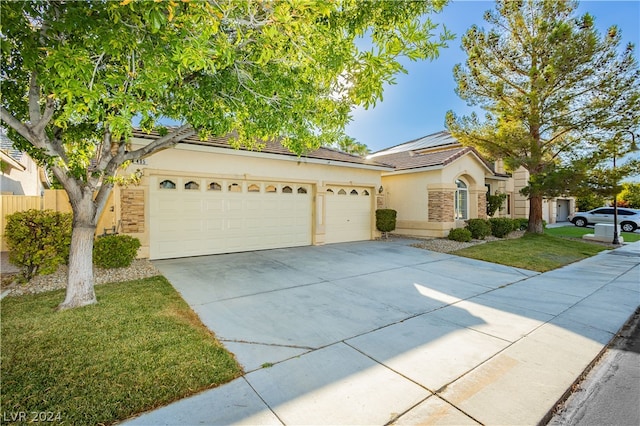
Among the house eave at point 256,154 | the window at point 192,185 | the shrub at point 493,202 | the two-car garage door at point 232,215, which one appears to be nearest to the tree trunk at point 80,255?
the house eave at point 256,154

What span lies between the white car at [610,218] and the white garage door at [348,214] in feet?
64.1

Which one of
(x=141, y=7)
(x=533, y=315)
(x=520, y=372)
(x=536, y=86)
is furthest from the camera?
(x=536, y=86)

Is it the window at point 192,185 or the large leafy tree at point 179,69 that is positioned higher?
the large leafy tree at point 179,69

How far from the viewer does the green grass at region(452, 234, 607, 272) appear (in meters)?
9.07

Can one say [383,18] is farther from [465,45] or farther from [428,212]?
[465,45]

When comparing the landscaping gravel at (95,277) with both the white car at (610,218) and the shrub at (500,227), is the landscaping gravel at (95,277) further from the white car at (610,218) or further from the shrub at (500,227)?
the white car at (610,218)

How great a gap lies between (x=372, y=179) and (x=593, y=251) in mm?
9168

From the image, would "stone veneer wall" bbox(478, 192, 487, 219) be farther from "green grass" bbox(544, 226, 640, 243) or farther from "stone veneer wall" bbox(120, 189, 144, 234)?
"stone veneer wall" bbox(120, 189, 144, 234)

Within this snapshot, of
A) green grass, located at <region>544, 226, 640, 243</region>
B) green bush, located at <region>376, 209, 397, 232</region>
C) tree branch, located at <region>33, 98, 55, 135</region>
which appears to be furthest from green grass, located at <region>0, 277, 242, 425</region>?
green grass, located at <region>544, 226, 640, 243</region>

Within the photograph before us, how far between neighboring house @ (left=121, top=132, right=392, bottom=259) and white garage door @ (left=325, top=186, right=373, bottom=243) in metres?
0.04

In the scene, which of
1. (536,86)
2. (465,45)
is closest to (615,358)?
(536,86)

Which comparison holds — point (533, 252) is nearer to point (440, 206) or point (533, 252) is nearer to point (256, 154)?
point (440, 206)

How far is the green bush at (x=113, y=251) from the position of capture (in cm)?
711

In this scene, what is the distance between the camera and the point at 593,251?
11.7 metres
